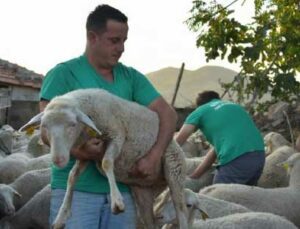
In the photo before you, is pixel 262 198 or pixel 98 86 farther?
pixel 262 198

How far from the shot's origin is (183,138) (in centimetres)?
639

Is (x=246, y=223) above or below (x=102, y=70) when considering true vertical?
below

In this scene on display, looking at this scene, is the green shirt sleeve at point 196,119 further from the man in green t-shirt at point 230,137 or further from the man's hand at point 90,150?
the man's hand at point 90,150

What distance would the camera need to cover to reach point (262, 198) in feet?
20.5

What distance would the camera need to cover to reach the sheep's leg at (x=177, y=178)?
3.68 metres

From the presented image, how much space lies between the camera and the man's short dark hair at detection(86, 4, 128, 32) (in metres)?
3.50

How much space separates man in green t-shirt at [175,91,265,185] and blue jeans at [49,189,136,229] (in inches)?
116

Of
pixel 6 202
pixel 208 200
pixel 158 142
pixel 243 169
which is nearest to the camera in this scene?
pixel 158 142

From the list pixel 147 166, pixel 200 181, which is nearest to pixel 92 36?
pixel 147 166

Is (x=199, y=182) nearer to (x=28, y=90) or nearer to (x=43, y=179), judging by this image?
(x=43, y=179)

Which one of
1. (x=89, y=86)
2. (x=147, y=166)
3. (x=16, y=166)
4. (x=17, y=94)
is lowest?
(x=17, y=94)

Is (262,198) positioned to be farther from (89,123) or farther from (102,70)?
(89,123)

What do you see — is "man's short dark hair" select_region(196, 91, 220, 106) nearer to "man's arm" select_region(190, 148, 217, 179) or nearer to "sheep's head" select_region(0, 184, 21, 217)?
"man's arm" select_region(190, 148, 217, 179)

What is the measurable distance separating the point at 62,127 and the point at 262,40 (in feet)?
22.9
